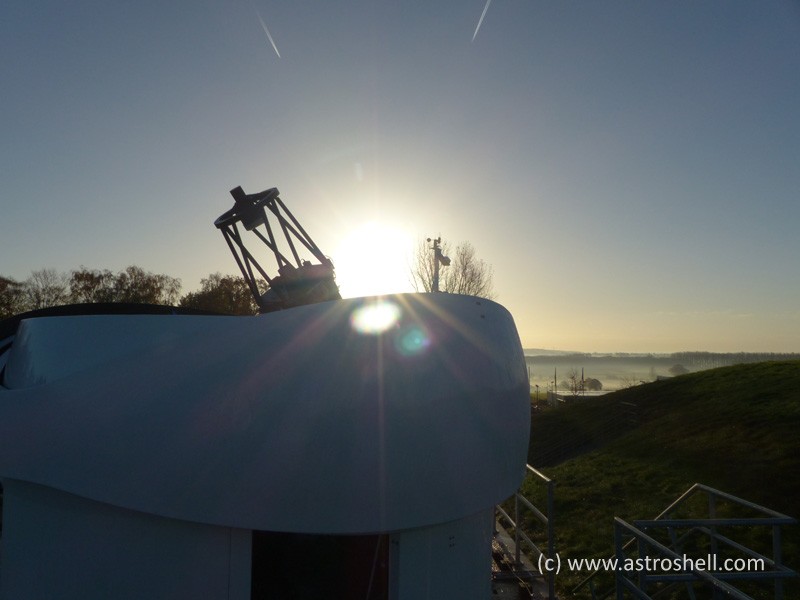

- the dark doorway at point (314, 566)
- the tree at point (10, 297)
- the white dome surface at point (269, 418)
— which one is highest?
the tree at point (10, 297)

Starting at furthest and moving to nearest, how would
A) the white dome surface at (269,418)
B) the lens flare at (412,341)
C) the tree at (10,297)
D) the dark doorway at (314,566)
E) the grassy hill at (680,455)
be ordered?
the tree at (10,297) → the grassy hill at (680,455) → the dark doorway at (314,566) → the lens flare at (412,341) → the white dome surface at (269,418)

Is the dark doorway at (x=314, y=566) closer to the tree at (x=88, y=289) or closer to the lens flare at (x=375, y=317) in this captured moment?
the lens flare at (x=375, y=317)

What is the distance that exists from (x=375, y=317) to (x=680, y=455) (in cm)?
1336

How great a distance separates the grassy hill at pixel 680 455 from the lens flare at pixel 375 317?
23.9 ft

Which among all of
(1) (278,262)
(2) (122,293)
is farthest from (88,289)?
(1) (278,262)

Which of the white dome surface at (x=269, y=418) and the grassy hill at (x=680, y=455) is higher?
the white dome surface at (x=269, y=418)

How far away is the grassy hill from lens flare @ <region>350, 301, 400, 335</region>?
7.29 m

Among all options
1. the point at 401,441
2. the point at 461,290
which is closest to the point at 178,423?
the point at 401,441

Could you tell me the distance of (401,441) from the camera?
12.1 ft

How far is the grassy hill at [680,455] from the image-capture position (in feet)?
32.7


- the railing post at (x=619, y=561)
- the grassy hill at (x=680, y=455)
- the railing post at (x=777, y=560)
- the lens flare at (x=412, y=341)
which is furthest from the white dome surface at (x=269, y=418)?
the grassy hill at (x=680, y=455)

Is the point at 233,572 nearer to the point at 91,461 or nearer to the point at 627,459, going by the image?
the point at 91,461

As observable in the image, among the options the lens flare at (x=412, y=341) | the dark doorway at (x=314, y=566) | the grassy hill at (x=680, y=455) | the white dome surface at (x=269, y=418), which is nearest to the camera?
the white dome surface at (x=269, y=418)

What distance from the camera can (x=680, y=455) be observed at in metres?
13.4
